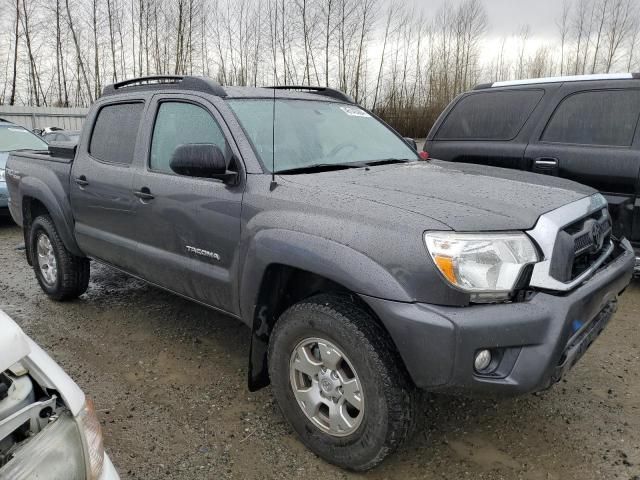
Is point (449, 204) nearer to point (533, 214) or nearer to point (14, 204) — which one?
point (533, 214)

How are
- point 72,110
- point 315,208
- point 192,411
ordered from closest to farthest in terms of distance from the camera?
point 315,208 < point 192,411 < point 72,110

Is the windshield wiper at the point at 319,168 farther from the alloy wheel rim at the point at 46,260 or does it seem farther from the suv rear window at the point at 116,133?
the alloy wheel rim at the point at 46,260

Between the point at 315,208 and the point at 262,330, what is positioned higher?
the point at 315,208

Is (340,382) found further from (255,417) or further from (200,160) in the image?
(200,160)

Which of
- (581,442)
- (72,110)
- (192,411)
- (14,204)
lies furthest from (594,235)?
(72,110)

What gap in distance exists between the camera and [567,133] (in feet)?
15.3

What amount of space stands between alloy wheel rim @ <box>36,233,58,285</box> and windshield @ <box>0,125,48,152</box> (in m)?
5.08

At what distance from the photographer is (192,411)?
296 centimetres

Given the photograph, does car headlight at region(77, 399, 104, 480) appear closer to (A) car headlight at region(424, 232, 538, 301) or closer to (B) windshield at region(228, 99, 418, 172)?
(A) car headlight at region(424, 232, 538, 301)

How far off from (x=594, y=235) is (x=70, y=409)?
7.49 ft

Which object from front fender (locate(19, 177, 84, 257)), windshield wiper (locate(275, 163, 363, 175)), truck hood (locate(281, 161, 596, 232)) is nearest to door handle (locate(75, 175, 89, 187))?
front fender (locate(19, 177, 84, 257))

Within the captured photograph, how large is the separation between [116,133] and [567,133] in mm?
3718

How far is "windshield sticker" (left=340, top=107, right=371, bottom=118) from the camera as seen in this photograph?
3665 millimetres

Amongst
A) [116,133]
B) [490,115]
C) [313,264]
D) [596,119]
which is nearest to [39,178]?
[116,133]
